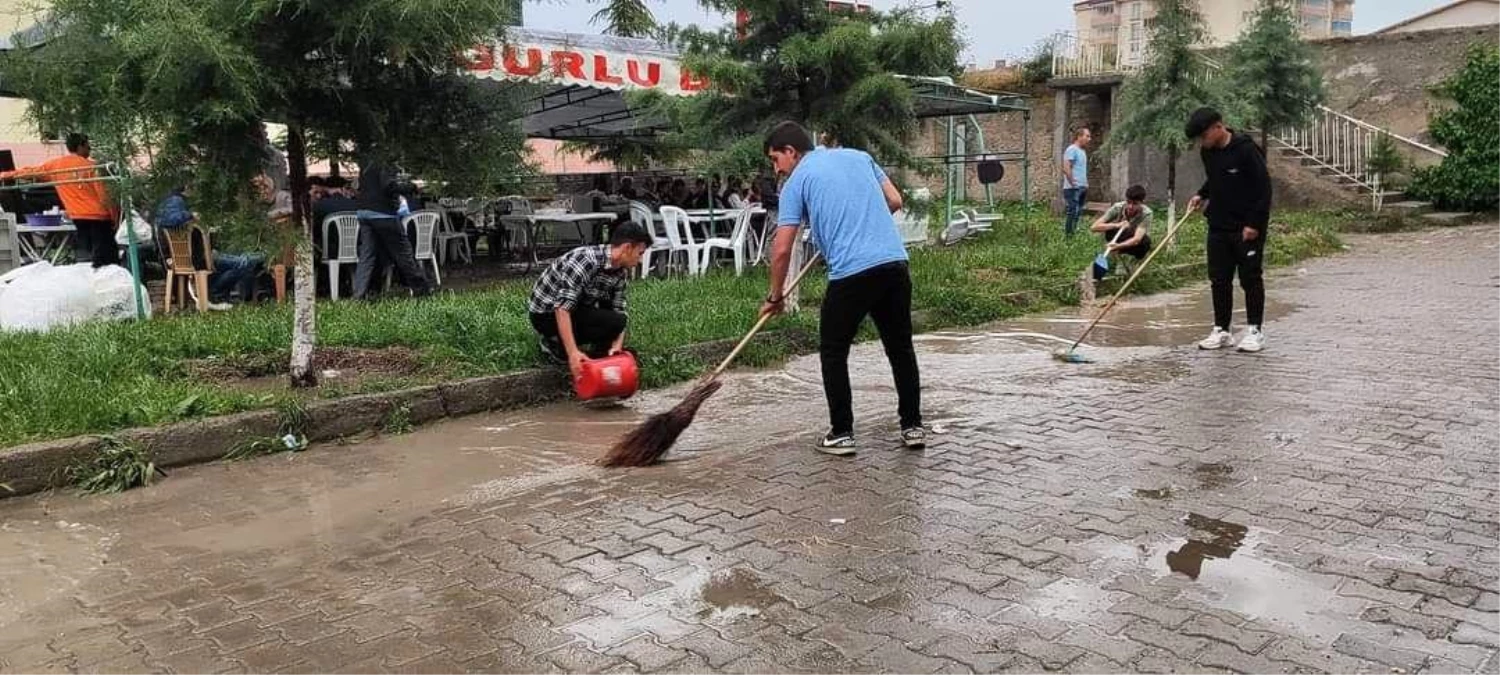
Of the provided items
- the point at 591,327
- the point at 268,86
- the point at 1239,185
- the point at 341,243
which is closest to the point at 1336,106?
the point at 1239,185

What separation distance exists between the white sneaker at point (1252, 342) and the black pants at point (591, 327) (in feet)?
14.0

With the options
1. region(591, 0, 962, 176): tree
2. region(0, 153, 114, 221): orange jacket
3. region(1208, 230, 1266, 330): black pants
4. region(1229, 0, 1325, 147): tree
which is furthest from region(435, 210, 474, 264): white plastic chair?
region(1229, 0, 1325, 147): tree

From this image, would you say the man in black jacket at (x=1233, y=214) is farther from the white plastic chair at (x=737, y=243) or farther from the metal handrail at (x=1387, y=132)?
the metal handrail at (x=1387, y=132)

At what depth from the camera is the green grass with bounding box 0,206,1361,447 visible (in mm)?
5414

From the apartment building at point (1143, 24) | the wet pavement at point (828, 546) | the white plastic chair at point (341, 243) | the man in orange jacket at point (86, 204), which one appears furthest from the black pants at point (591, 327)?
the apartment building at point (1143, 24)

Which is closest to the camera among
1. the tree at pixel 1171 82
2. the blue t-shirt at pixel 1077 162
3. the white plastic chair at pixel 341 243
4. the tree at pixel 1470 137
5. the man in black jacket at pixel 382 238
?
the man in black jacket at pixel 382 238

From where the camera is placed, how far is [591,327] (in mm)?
6402

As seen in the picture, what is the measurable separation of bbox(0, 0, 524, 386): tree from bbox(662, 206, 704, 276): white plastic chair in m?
5.00

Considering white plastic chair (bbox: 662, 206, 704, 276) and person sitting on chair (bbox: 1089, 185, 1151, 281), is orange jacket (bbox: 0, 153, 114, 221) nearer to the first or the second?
white plastic chair (bbox: 662, 206, 704, 276)

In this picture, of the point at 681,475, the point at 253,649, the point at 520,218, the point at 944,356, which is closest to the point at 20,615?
the point at 253,649

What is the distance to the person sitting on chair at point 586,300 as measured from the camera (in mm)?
6113

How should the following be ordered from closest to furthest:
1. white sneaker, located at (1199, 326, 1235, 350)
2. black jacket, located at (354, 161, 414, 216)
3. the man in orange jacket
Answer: white sneaker, located at (1199, 326, 1235, 350)
the man in orange jacket
black jacket, located at (354, 161, 414, 216)

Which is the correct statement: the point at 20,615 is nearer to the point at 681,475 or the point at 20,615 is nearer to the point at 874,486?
the point at 681,475

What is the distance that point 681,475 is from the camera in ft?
16.4
